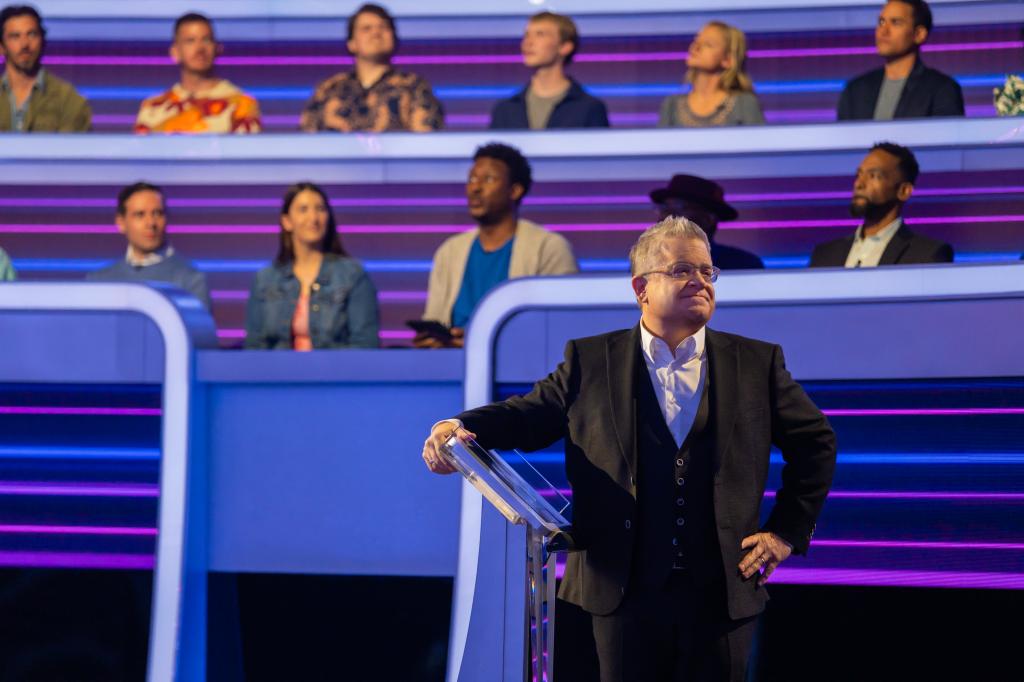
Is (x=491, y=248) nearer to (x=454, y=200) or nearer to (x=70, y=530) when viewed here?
(x=454, y=200)

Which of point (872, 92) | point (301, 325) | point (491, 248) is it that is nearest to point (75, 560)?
point (301, 325)

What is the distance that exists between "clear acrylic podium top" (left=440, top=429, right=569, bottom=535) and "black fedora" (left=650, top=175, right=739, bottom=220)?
2066 mm

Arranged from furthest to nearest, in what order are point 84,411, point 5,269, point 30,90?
point 30,90, point 5,269, point 84,411

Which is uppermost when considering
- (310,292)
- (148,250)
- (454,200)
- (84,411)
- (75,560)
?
(454,200)

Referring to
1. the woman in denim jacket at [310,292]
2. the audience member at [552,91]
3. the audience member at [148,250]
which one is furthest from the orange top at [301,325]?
the audience member at [552,91]

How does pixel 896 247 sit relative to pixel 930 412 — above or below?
above

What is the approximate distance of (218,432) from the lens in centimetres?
379

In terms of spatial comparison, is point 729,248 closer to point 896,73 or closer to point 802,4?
point 896,73

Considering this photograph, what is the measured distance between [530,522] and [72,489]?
2222mm

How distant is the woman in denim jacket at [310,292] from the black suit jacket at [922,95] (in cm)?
184

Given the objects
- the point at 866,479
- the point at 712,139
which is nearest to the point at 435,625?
the point at 866,479

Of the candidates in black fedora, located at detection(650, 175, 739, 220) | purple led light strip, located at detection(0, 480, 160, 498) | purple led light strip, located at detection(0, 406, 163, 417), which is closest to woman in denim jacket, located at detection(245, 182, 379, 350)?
purple led light strip, located at detection(0, 406, 163, 417)

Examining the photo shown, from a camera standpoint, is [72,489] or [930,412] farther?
[72,489]

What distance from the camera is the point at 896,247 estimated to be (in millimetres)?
3996
